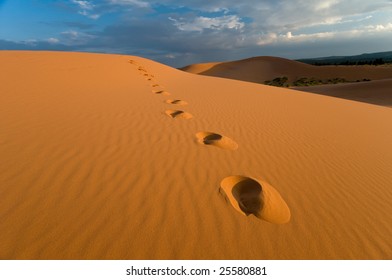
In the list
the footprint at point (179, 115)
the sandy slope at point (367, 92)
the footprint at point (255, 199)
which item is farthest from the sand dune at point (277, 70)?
the footprint at point (255, 199)

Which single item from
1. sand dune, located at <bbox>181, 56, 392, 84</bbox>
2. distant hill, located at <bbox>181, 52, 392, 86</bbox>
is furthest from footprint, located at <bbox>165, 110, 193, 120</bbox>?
sand dune, located at <bbox>181, 56, 392, 84</bbox>

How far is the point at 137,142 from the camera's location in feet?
13.3

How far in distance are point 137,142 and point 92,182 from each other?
4.48 ft

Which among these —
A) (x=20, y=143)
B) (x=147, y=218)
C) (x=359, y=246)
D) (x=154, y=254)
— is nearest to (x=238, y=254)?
(x=154, y=254)

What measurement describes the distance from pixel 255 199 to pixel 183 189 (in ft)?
2.73

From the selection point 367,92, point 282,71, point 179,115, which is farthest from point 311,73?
point 179,115

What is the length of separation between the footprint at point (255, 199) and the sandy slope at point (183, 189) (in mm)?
14

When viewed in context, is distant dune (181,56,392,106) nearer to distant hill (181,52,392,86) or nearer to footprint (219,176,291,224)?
distant hill (181,52,392,86)

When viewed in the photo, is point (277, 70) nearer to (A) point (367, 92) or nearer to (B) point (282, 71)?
(B) point (282, 71)

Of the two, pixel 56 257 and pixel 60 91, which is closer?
pixel 56 257

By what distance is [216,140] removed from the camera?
4.34 m

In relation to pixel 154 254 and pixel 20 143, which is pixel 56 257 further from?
pixel 20 143

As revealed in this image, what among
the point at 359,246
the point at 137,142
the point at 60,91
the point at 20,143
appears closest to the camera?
the point at 359,246

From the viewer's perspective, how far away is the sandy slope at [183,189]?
2.07 metres
